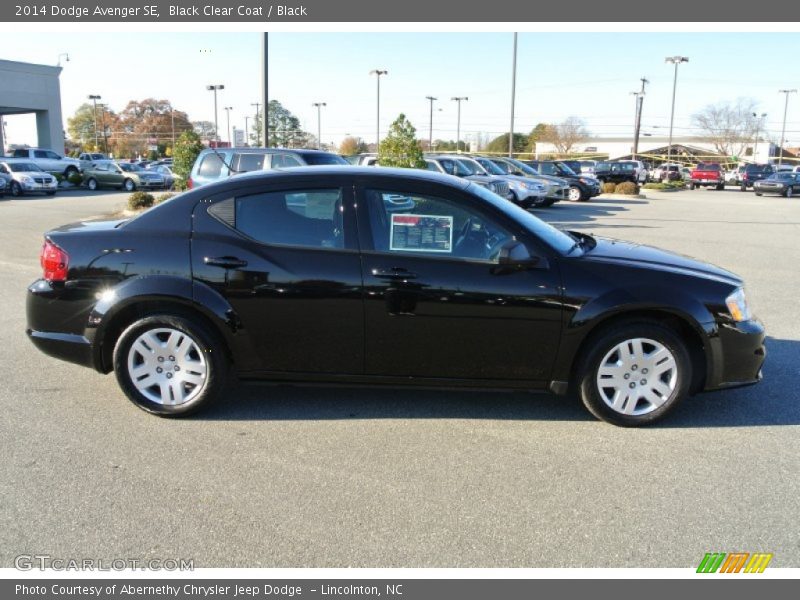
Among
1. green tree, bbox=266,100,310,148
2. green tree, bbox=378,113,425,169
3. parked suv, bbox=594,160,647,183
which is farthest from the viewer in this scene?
green tree, bbox=266,100,310,148

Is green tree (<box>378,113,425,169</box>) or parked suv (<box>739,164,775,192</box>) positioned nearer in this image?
green tree (<box>378,113,425,169</box>)

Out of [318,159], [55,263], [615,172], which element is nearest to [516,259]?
[55,263]

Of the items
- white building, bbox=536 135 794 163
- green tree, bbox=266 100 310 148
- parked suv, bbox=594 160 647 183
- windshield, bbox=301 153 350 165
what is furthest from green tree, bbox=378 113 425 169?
white building, bbox=536 135 794 163

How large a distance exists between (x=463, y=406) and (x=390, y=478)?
3.89 ft

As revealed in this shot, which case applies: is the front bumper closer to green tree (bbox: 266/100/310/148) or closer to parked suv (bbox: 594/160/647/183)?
parked suv (bbox: 594/160/647/183)

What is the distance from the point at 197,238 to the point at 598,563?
10.2 ft

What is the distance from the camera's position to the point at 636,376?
13.8ft

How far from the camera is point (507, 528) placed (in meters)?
3.12

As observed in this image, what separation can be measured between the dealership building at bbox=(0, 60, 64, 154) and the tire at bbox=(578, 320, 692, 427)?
49.7 metres

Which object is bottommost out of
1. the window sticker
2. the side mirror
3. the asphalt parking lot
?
the asphalt parking lot

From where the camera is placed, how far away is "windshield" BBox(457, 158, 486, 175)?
67.8ft

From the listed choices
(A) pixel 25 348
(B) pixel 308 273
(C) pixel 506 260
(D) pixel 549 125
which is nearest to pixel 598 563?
(C) pixel 506 260

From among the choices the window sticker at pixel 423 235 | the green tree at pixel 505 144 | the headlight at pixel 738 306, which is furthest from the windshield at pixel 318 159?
the green tree at pixel 505 144

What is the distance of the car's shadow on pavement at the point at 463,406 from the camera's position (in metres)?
4.44
